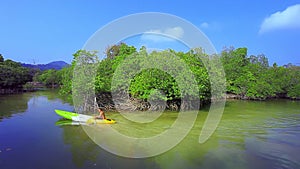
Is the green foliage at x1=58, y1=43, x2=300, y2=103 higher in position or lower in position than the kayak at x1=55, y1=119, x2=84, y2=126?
higher

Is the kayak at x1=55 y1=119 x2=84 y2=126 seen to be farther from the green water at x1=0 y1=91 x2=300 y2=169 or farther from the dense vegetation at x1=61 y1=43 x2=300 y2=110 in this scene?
the dense vegetation at x1=61 y1=43 x2=300 y2=110

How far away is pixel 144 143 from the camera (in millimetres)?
10352

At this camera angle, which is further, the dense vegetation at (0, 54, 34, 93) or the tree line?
the dense vegetation at (0, 54, 34, 93)

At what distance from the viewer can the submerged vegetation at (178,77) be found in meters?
17.9

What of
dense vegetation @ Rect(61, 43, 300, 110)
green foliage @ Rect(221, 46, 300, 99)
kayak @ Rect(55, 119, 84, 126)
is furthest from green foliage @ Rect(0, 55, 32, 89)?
green foliage @ Rect(221, 46, 300, 99)

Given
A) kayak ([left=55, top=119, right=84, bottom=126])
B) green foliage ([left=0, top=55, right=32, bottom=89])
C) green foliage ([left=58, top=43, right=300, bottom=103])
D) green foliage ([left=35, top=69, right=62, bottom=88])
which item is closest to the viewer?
kayak ([left=55, top=119, right=84, bottom=126])

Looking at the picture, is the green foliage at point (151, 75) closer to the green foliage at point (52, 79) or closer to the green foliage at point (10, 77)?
the green foliage at point (10, 77)

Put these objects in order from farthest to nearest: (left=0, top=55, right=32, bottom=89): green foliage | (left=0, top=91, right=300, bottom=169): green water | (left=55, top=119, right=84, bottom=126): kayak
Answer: (left=0, top=55, right=32, bottom=89): green foliage, (left=55, top=119, right=84, bottom=126): kayak, (left=0, top=91, right=300, bottom=169): green water

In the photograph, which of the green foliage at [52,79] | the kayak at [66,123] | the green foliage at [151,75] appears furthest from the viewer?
the green foliage at [52,79]

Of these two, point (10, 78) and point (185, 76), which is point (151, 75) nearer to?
point (185, 76)

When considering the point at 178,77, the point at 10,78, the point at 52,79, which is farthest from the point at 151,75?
the point at 52,79

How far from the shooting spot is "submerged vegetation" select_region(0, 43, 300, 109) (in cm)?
1789

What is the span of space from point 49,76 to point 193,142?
55834mm

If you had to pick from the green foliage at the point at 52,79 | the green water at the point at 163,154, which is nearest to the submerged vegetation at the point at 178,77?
the green water at the point at 163,154
